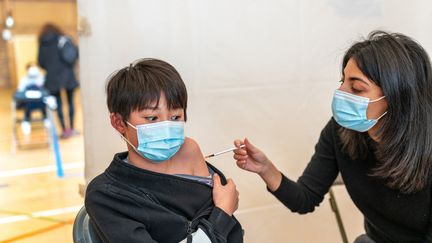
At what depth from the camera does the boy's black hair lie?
0.93 meters

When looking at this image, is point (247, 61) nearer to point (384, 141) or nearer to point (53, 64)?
point (384, 141)

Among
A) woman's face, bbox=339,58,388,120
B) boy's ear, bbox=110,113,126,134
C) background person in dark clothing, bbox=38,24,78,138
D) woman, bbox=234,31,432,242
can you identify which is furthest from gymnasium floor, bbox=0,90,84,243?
woman's face, bbox=339,58,388,120

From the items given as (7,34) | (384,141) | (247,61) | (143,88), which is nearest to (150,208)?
(143,88)

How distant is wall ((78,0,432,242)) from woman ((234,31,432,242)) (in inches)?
15.1

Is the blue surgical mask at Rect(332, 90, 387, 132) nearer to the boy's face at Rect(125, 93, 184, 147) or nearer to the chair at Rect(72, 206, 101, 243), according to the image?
the boy's face at Rect(125, 93, 184, 147)

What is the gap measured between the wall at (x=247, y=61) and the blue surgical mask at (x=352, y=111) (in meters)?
0.52

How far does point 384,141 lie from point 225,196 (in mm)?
485

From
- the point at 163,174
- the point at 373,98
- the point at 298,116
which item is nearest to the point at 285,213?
the point at 298,116

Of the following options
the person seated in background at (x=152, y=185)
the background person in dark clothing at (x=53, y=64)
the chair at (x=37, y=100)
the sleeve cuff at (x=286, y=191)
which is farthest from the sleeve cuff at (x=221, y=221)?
the background person in dark clothing at (x=53, y=64)

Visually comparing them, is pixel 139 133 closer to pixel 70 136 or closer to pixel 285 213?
pixel 285 213

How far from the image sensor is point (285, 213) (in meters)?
1.81

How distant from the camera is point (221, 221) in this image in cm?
94

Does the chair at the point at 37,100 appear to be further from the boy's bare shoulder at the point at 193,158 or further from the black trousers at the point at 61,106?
the boy's bare shoulder at the point at 193,158

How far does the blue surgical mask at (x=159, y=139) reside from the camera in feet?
3.09
